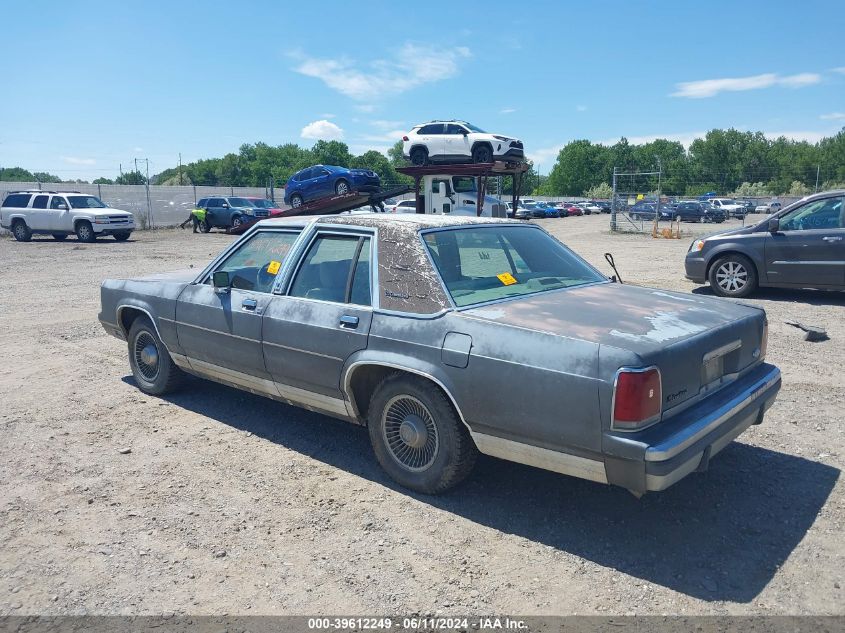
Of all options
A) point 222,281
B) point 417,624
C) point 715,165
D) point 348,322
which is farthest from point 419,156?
point 715,165

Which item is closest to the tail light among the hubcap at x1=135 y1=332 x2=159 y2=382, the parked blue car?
the hubcap at x1=135 y1=332 x2=159 y2=382

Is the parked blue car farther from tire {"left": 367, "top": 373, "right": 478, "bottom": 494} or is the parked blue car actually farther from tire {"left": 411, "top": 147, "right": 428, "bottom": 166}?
tire {"left": 367, "top": 373, "right": 478, "bottom": 494}

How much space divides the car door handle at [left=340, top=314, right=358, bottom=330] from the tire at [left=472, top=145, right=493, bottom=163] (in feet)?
55.3

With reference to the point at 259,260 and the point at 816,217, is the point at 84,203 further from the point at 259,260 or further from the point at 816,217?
the point at 816,217

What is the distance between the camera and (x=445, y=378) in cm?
342

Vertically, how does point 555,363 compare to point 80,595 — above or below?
above

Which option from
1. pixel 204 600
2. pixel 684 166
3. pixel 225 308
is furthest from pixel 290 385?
pixel 684 166

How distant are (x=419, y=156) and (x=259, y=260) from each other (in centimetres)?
1687

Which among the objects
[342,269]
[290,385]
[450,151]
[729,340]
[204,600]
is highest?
[450,151]

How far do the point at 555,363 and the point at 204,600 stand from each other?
1.91 meters

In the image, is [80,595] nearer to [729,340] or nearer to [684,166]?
[729,340]

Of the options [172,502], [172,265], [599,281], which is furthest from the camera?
[172,265]

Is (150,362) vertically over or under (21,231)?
under

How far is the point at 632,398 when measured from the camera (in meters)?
2.87
